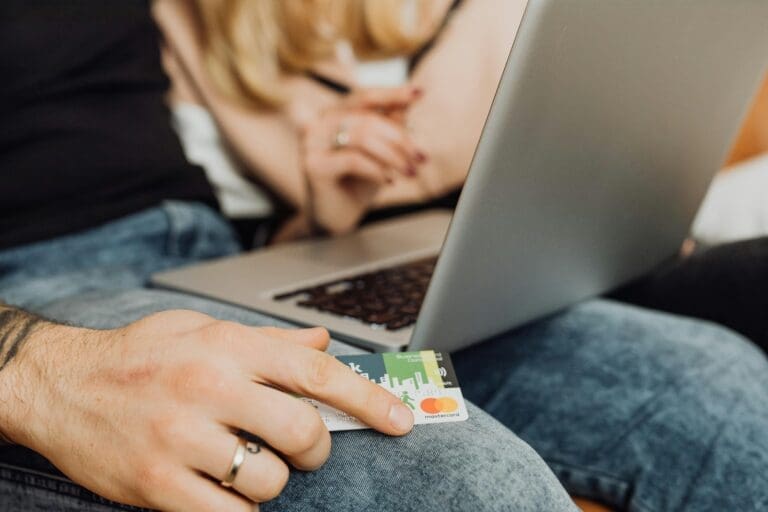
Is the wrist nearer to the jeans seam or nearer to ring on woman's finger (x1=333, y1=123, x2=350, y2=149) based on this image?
the jeans seam

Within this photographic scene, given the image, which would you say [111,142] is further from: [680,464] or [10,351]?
[680,464]

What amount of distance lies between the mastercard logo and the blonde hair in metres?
0.75

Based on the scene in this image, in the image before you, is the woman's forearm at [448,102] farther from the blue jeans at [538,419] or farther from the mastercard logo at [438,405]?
the mastercard logo at [438,405]

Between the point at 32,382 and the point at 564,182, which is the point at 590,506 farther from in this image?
the point at 32,382

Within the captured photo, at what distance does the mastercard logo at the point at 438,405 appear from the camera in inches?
21.1

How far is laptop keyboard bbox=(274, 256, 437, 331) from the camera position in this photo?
2.29 ft

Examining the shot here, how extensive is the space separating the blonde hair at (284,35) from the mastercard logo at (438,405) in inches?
29.4

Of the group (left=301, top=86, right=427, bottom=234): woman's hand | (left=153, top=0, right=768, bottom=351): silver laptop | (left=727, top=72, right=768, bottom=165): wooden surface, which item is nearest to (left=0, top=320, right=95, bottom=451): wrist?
Answer: (left=153, top=0, right=768, bottom=351): silver laptop

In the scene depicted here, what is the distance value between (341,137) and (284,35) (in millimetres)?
319

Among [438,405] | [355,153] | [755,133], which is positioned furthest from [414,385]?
[755,133]

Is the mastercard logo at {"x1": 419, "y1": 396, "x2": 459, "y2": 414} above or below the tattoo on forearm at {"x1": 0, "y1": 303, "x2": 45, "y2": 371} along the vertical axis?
above

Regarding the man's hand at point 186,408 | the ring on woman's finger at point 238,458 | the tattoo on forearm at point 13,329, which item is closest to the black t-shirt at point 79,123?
the tattoo on forearm at point 13,329

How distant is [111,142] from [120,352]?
55cm

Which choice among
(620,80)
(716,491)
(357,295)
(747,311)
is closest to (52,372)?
(357,295)
